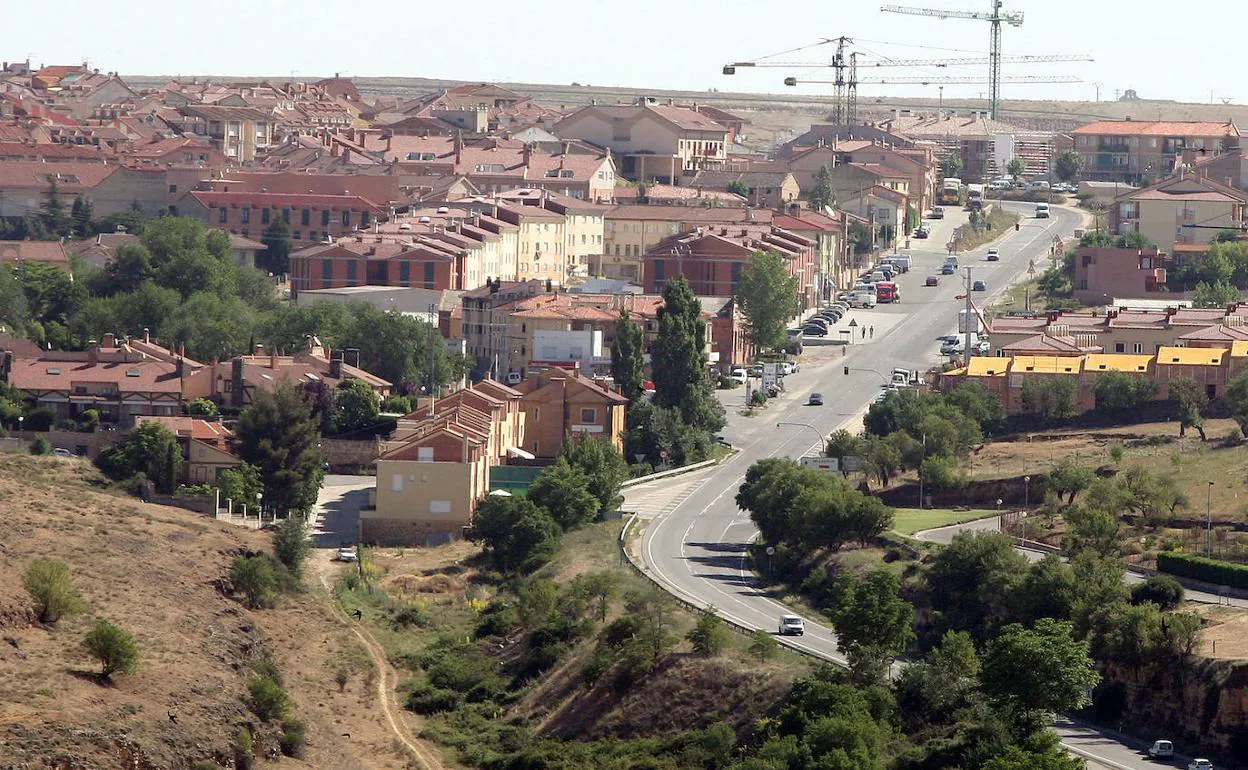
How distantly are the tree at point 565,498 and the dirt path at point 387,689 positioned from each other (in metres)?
5.42

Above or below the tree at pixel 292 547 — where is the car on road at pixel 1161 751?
below

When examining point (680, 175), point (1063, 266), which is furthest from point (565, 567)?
point (680, 175)

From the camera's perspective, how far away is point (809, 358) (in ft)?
291

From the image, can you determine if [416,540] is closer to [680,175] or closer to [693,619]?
[693,619]

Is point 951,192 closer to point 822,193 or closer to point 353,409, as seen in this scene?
point 822,193

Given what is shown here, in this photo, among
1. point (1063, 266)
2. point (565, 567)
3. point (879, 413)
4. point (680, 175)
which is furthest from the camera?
point (680, 175)

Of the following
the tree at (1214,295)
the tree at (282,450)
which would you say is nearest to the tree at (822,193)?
the tree at (1214,295)

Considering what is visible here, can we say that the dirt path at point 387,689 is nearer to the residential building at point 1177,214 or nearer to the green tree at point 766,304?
the green tree at point 766,304

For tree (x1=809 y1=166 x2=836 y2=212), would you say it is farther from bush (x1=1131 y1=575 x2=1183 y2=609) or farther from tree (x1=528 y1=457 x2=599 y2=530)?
bush (x1=1131 y1=575 x2=1183 y2=609)

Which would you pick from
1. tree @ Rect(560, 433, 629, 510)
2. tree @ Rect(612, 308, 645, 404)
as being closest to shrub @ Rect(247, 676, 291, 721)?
tree @ Rect(560, 433, 629, 510)

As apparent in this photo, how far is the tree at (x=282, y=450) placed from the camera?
6631 centimetres

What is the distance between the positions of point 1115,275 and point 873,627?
49019 millimetres

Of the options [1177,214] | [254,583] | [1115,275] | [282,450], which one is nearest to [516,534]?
Answer: [282,450]

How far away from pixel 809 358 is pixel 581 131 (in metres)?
38.8
